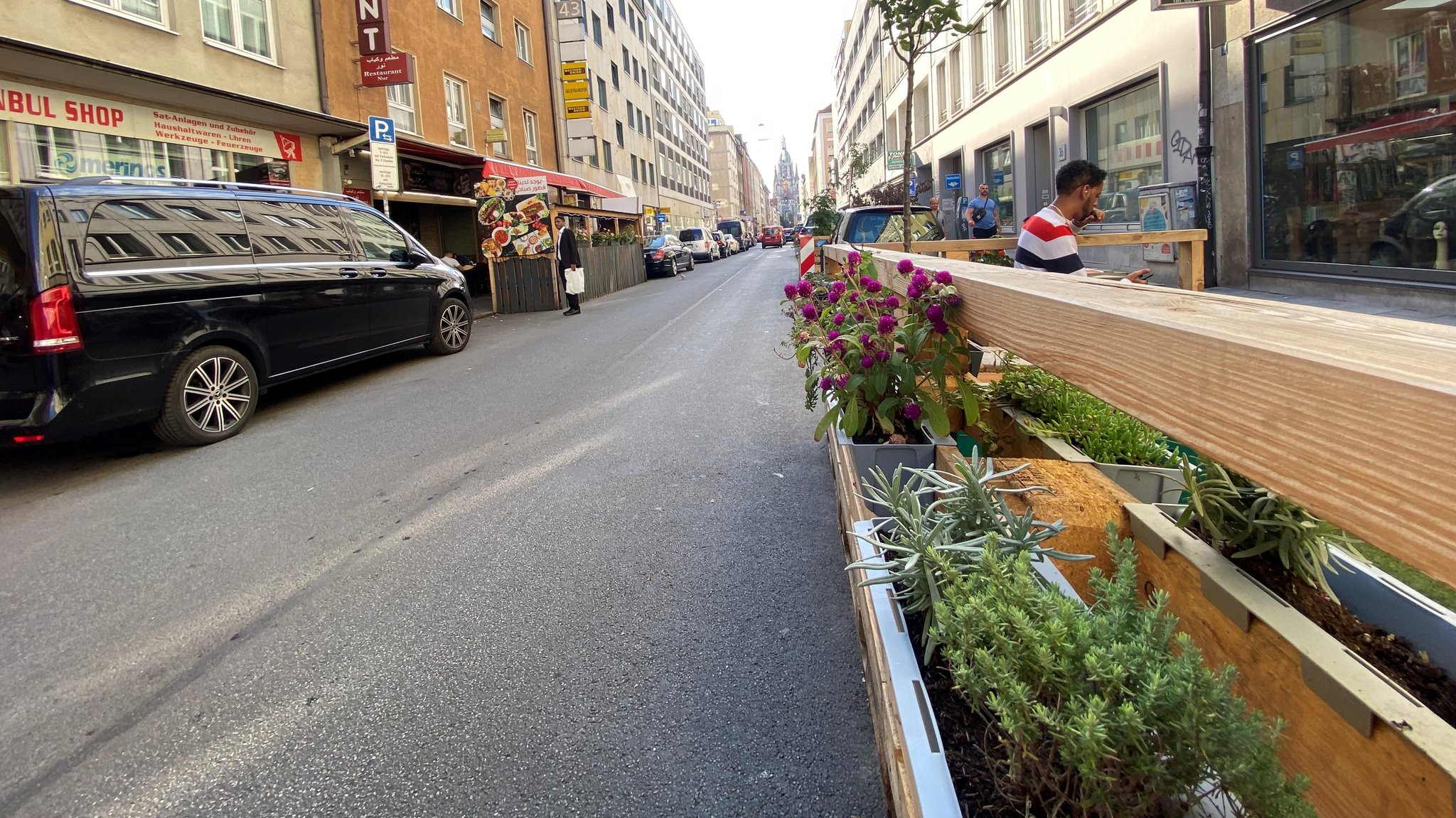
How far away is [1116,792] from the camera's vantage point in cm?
120

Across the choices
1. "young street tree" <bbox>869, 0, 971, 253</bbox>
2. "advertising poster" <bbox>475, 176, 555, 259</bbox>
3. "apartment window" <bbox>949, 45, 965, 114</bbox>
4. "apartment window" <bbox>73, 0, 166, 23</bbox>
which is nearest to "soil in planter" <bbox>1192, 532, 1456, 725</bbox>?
"young street tree" <bbox>869, 0, 971, 253</bbox>

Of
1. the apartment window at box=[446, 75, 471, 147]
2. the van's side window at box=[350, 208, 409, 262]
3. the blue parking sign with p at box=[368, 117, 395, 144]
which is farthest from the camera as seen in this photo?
the apartment window at box=[446, 75, 471, 147]

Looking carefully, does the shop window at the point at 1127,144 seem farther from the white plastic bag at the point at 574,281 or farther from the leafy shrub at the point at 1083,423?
the leafy shrub at the point at 1083,423

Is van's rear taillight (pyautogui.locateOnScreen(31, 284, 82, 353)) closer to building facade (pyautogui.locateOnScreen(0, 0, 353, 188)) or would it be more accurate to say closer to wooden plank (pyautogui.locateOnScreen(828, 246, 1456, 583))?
building facade (pyautogui.locateOnScreen(0, 0, 353, 188))

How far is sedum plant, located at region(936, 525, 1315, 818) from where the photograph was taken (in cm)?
113

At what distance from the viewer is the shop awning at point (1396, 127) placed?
810 centimetres

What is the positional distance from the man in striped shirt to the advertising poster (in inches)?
515

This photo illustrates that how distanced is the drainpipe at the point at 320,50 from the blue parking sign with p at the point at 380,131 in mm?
2816

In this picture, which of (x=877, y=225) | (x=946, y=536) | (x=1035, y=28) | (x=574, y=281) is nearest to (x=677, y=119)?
(x=1035, y=28)

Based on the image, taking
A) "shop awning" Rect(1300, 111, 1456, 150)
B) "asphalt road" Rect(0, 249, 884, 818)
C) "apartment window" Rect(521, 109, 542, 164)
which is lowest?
"asphalt road" Rect(0, 249, 884, 818)

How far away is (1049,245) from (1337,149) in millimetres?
7550

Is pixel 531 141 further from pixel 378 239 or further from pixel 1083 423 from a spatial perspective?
pixel 1083 423

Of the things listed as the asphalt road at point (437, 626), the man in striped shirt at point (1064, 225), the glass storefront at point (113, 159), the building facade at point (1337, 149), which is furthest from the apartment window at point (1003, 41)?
the asphalt road at point (437, 626)

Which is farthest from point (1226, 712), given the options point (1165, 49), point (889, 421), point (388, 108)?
point (388, 108)
